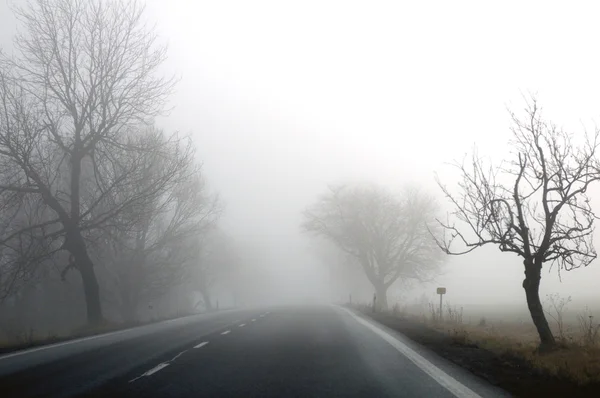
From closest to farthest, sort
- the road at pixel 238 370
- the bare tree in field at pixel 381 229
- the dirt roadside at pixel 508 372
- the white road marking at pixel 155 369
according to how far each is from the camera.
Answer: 1. the dirt roadside at pixel 508 372
2. the road at pixel 238 370
3. the white road marking at pixel 155 369
4. the bare tree in field at pixel 381 229

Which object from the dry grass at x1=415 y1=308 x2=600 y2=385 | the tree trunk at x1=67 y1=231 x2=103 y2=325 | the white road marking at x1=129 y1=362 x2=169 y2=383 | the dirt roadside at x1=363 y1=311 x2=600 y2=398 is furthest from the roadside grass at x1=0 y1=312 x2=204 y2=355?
the dry grass at x1=415 y1=308 x2=600 y2=385

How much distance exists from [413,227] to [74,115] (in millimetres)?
29697

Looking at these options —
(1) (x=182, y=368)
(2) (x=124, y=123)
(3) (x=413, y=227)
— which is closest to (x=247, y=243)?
(3) (x=413, y=227)

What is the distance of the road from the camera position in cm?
752

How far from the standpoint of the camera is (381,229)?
47844 mm

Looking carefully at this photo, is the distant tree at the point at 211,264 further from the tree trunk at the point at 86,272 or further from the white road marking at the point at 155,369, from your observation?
the white road marking at the point at 155,369

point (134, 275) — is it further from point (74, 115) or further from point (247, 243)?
point (247, 243)

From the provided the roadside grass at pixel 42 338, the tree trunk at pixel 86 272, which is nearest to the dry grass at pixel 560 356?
the roadside grass at pixel 42 338

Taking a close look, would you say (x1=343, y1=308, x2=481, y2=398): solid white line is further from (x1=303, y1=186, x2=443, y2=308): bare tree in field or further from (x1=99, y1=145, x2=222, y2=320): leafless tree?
(x1=303, y1=186, x2=443, y2=308): bare tree in field

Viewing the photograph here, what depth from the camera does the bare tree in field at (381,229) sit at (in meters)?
46.2

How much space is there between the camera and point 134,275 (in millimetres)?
33781

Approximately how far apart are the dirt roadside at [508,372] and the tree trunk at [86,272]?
15.4m

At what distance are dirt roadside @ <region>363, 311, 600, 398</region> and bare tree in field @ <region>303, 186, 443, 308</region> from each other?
3213 centimetres

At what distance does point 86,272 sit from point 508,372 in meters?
19.5
